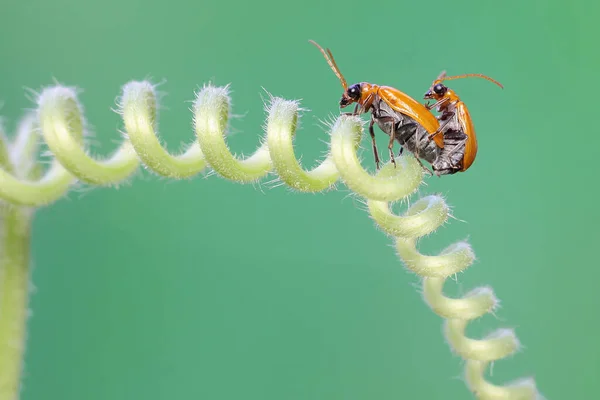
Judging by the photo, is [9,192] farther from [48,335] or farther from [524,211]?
[524,211]

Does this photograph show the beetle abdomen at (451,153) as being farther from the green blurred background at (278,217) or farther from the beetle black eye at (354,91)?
the green blurred background at (278,217)

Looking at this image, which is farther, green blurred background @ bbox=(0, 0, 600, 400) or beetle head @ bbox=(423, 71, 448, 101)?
green blurred background @ bbox=(0, 0, 600, 400)

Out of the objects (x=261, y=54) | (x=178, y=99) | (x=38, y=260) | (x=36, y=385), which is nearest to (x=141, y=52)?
(x=178, y=99)

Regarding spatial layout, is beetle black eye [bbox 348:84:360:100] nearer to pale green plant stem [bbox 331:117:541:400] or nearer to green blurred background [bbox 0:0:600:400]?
pale green plant stem [bbox 331:117:541:400]

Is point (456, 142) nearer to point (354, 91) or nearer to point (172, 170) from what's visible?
point (354, 91)

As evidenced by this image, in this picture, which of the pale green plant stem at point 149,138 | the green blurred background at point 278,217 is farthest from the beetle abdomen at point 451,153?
the green blurred background at point 278,217

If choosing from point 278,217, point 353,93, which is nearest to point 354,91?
point 353,93

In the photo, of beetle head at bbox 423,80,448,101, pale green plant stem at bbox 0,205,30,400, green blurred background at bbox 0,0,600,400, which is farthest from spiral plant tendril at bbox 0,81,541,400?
green blurred background at bbox 0,0,600,400
